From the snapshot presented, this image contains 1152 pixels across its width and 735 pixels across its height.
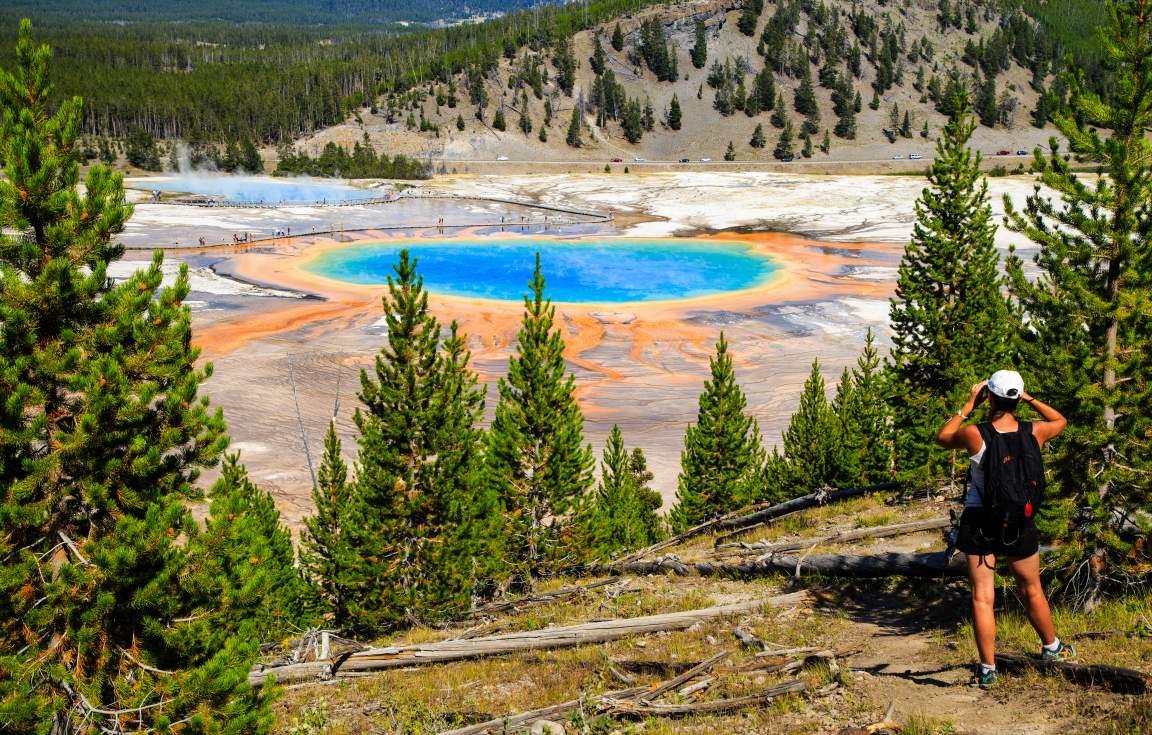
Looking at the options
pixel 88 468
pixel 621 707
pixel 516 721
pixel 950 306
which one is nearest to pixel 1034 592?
pixel 621 707

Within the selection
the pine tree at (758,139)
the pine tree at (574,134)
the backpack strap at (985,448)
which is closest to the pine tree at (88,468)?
the backpack strap at (985,448)

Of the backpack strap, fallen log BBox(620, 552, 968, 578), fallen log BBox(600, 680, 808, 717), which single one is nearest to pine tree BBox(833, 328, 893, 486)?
fallen log BBox(620, 552, 968, 578)

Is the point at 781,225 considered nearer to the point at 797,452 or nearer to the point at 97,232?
the point at 797,452

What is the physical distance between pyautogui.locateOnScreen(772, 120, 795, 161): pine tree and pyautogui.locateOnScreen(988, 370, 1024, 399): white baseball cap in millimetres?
187641

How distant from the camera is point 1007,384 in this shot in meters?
7.93

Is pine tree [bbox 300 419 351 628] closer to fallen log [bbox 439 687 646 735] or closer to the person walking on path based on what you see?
fallen log [bbox 439 687 646 735]

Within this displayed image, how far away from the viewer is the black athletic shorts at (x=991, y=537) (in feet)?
27.1

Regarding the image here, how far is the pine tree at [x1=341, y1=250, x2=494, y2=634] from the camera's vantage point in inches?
982

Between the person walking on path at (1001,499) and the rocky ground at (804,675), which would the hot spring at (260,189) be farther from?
the person walking on path at (1001,499)

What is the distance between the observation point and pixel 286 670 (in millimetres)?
13430

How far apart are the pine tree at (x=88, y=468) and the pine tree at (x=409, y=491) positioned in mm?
14269

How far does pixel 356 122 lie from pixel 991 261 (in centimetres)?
18310

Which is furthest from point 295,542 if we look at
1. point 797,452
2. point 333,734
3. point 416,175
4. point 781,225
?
point 416,175

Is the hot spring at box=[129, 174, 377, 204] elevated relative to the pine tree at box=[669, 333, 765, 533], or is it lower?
elevated
